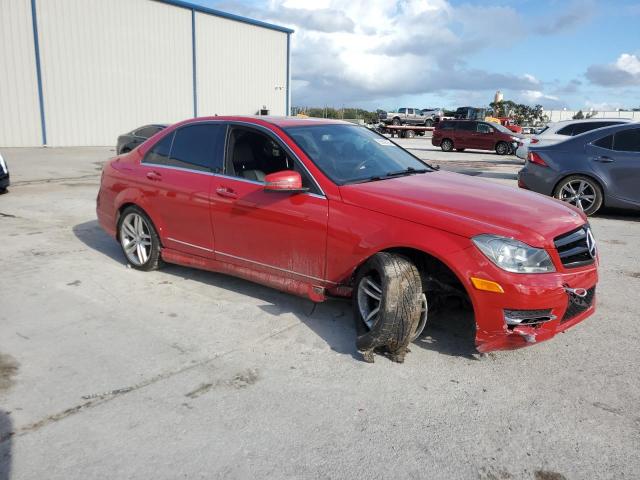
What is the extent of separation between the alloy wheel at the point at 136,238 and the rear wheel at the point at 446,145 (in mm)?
23007

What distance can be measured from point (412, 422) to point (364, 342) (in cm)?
74

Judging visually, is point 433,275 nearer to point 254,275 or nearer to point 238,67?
point 254,275

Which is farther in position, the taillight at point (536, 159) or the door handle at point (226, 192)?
the taillight at point (536, 159)

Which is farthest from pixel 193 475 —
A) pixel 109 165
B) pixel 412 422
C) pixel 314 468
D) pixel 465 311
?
pixel 109 165

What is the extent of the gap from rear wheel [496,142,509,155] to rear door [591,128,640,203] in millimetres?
16833

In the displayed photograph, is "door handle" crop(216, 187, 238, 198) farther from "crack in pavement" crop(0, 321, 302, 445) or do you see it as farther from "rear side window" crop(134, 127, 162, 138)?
"rear side window" crop(134, 127, 162, 138)

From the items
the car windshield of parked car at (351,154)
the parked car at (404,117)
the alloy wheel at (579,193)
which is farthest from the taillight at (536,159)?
the parked car at (404,117)

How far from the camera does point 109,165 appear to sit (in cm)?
588

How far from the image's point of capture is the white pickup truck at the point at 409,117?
46312 mm

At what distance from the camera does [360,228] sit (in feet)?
12.1

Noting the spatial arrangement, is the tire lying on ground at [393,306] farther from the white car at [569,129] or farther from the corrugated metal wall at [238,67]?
the corrugated metal wall at [238,67]

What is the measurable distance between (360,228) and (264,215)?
886 millimetres

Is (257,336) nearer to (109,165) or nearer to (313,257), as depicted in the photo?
(313,257)

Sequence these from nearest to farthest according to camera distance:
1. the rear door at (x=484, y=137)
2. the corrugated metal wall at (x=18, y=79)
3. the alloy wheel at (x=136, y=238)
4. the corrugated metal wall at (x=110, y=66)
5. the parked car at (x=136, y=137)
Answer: the alloy wheel at (x=136, y=238) < the parked car at (x=136, y=137) < the corrugated metal wall at (x=18, y=79) < the corrugated metal wall at (x=110, y=66) < the rear door at (x=484, y=137)
